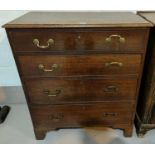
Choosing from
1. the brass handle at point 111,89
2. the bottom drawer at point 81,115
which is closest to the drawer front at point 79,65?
the brass handle at point 111,89

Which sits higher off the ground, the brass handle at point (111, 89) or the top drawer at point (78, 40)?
the top drawer at point (78, 40)

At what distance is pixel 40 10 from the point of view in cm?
138

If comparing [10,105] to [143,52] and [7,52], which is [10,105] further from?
[143,52]

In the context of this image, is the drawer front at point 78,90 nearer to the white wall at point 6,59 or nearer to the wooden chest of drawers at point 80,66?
the wooden chest of drawers at point 80,66

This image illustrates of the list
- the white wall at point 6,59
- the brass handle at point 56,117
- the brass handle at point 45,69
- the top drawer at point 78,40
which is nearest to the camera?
the top drawer at point 78,40

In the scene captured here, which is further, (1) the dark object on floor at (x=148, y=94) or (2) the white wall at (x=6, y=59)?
(2) the white wall at (x=6, y=59)

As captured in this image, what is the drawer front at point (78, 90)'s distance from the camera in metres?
1.13

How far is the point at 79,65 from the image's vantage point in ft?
3.47

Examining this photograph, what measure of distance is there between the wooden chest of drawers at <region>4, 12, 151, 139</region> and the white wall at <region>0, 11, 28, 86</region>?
0.40m

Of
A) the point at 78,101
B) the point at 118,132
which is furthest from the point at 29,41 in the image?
the point at 118,132

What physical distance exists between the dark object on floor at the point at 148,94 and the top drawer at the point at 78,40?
0.50 feet

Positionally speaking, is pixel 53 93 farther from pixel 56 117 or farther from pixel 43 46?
pixel 43 46

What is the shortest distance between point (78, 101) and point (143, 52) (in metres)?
0.54
